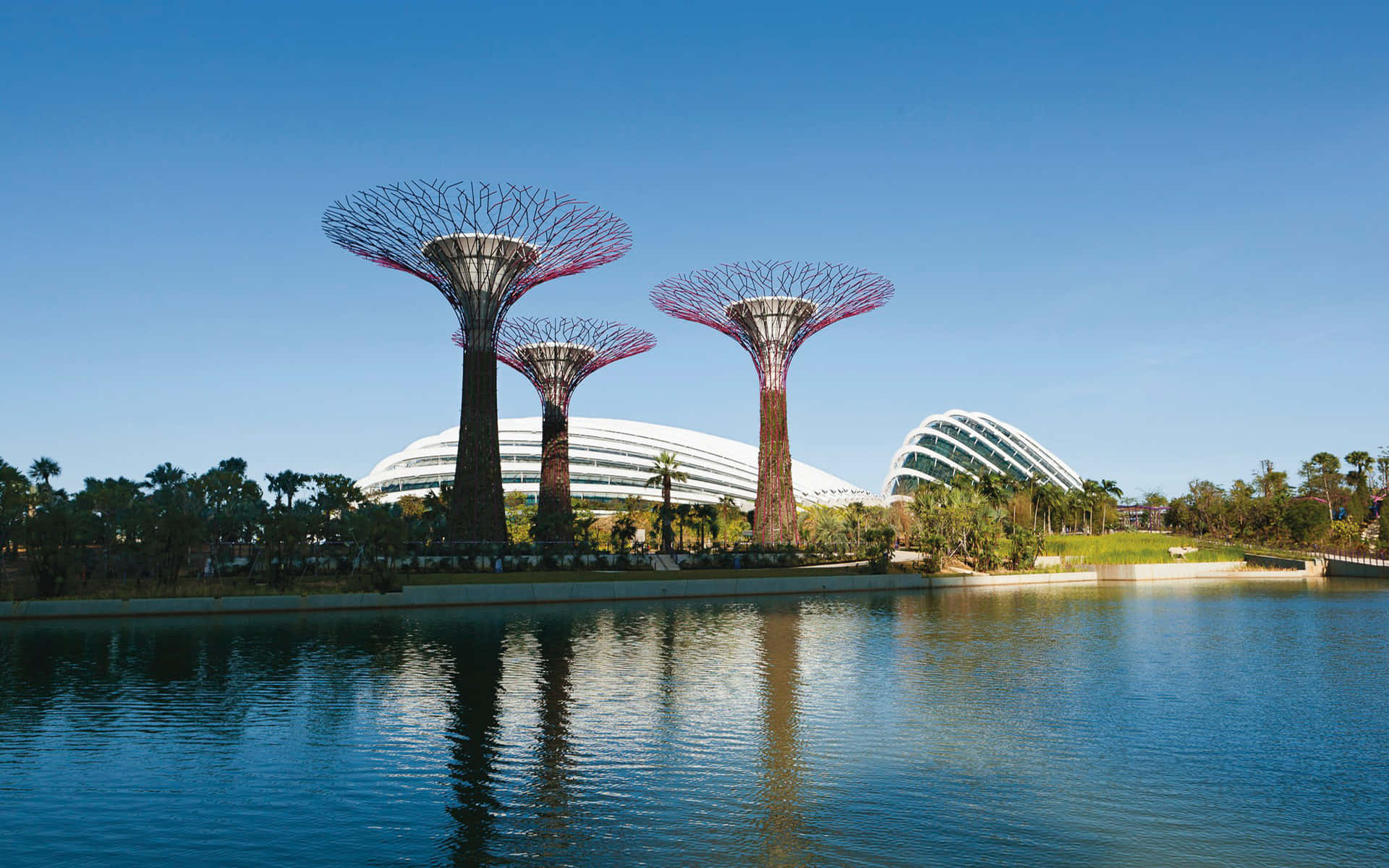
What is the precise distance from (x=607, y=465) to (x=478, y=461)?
71608 mm

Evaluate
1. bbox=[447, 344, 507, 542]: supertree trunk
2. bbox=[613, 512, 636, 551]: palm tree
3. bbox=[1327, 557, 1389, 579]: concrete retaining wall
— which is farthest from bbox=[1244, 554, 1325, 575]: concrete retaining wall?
bbox=[447, 344, 507, 542]: supertree trunk

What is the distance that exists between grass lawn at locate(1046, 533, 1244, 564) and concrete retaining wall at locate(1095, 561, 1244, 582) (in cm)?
174

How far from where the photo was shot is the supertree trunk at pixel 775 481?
65.2m

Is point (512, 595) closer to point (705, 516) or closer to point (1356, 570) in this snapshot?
point (705, 516)

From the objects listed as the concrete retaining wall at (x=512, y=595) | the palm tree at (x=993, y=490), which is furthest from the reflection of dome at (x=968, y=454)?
the concrete retaining wall at (x=512, y=595)

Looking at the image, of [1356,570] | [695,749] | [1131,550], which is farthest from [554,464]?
[695,749]

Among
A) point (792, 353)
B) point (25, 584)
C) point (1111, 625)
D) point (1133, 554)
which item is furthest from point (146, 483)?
point (1133, 554)

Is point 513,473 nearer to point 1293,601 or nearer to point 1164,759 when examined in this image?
point 1293,601

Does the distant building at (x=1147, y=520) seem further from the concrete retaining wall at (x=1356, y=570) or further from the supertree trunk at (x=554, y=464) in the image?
the supertree trunk at (x=554, y=464)

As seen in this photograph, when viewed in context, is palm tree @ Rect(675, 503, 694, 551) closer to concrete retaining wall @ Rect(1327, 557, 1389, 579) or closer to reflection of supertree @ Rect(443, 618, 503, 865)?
concrete retaining wall @ Rect(1327, 557, 1389, 579)

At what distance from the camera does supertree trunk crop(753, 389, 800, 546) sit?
65188 millimetres

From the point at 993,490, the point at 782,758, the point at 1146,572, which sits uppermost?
the point at 993,490

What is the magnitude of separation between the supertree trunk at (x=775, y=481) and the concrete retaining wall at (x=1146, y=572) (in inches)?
755

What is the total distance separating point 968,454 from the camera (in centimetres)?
13538
